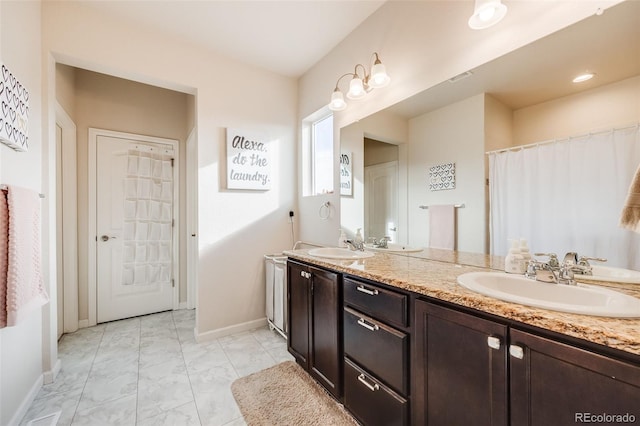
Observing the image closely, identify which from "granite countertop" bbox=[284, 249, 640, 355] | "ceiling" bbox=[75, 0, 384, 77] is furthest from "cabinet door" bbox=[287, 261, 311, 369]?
"ceiling" bbox=[75, 0, 384, 77]

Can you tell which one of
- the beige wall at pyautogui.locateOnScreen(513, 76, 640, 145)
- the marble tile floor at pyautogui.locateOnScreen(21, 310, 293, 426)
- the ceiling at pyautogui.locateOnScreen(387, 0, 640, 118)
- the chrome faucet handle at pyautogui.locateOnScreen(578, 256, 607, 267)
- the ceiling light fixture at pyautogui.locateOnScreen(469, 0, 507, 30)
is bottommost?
the marble tile floor at pyautogui.locateOnScreen(21, 310, 293, 426)

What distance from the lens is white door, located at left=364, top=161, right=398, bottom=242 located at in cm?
187

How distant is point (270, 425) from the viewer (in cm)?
145

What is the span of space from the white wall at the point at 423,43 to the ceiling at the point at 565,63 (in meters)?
0.05

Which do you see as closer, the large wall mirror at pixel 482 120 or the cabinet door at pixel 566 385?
the cabinet door at pixel 566 385

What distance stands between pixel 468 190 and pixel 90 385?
9.13 ft

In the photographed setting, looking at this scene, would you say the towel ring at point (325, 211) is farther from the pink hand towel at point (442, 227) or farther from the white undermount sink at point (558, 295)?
the white undermount sink at point (558, 295)

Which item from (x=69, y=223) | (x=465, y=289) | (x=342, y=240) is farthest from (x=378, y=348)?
(x=69, y=223)

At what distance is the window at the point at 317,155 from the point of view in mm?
2699

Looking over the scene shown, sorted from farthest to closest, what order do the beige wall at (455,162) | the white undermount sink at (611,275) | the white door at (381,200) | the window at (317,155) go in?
the window at (317,155) < the white door at (381,200) < the beige wall at (455,162) < the white undermount sink at (611,275)

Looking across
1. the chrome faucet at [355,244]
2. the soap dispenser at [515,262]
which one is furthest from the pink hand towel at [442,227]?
the chrome faucet at [355,244]

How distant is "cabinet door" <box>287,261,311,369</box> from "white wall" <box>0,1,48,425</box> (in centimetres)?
156

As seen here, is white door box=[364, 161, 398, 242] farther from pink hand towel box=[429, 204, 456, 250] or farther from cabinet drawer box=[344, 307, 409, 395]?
cabinet drawer box=[344, 307, 409, 395]

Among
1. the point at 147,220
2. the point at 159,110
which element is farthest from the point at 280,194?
the point at 159,110
